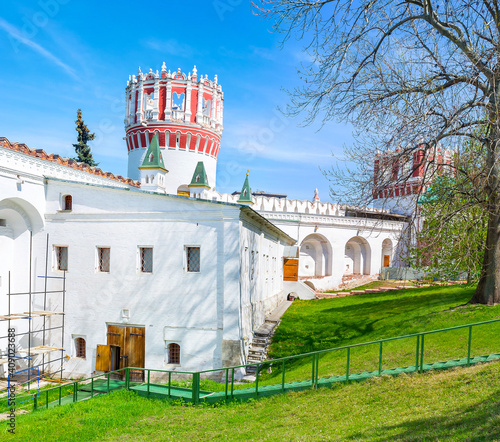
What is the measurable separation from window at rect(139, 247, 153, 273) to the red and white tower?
1830cm

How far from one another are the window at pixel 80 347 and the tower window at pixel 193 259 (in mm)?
5547

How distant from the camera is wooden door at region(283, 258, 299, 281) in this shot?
104 ft

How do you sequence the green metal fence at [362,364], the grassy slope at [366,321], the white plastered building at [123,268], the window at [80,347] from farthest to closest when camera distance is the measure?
1. the window at [80,347]
2. the white plastered building at [123,268]
3. the grassy slope at [366,321]
4. the green metal fence at [362,364]

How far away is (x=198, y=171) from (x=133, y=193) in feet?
36.9

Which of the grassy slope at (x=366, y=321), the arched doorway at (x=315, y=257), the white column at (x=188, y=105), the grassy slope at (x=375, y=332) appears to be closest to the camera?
the grassy slope at (x=375, y=332)

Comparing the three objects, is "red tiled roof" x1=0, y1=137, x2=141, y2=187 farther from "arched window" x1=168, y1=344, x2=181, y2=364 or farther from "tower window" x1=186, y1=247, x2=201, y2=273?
"arched window" x1=168, y1=344, x2=181, y2=364

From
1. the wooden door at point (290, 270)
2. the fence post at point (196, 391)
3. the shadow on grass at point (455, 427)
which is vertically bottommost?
the fence post at point (196, 391)

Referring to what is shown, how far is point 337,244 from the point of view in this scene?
132 feet

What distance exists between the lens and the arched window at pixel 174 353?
16.0 m

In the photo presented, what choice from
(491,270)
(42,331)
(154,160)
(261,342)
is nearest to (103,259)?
(42,331)

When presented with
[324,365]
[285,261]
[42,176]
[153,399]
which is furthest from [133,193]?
[285,261]

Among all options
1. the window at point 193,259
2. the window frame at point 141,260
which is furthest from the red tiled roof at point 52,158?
the window at point 193,259

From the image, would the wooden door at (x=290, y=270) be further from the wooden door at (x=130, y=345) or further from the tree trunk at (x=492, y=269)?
the tree trunk at (x=492, y=269)

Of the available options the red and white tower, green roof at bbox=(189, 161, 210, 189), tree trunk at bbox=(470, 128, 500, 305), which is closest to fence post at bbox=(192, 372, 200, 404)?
tree trunk at bbox=(470, 128, 500, 305)
